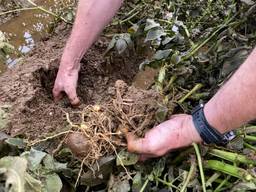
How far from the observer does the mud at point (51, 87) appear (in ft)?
5.98

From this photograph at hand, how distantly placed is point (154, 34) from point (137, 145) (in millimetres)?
571

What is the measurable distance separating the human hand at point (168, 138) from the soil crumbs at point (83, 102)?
0.09 meters

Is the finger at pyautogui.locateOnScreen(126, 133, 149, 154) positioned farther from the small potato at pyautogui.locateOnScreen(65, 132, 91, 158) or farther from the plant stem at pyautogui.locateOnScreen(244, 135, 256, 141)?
the plant stem at pyautogui.locateOnScreen(244, 135, 256, 141)

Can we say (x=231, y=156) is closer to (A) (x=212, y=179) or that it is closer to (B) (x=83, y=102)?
(A) (x=212, y=179)

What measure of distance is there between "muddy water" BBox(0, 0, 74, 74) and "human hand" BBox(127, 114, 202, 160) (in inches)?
45.9

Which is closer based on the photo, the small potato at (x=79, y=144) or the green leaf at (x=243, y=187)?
the green leaf at (x=243, y=187)

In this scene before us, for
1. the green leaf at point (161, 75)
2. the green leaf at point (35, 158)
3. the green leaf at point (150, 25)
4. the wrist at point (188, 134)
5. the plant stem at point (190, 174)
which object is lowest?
the plant stem at point (190, 174)

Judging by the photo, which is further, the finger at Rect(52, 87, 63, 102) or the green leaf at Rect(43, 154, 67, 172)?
the finger at Rect(52, 87, 63, 102)

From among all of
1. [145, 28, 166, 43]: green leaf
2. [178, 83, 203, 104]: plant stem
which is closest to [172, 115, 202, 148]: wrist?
[178, 83, 203, 104]: plant stem

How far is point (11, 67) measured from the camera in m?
2.45

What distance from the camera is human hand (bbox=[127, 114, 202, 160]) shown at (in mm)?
1594

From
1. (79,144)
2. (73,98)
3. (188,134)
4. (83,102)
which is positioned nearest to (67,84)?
(73,98)

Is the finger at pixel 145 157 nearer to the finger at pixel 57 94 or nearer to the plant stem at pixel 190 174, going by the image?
the plant stem at pixel 190 174

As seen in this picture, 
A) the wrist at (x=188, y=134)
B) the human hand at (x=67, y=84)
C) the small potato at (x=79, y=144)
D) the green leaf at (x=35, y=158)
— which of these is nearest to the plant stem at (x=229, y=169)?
the wrist at (x=188, y=134)
